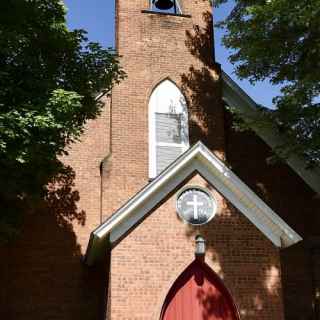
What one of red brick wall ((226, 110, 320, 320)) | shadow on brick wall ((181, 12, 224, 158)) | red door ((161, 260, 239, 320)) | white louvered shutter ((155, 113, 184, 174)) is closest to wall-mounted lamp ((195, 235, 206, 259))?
red door ((161, 260, 239, 320))

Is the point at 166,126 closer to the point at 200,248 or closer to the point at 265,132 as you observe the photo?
the point at 265,132

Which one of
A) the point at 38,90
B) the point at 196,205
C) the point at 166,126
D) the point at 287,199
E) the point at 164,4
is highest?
the point at 164,4

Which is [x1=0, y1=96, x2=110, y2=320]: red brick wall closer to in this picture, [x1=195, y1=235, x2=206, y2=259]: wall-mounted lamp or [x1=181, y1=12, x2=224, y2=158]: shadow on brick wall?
[x1=195, y1=235, x2=206, y2=259]: wall-mounted lamp

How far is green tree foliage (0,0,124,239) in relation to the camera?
1106 centimetres

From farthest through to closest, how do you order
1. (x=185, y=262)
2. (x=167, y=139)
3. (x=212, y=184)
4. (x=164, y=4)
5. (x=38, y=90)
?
(x=164, y=4) → (x=167, y=139) → (x=212, y=184) → (x=185, y=262) → (x=38, y=90)

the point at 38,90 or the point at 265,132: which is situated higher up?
the point at 265,132

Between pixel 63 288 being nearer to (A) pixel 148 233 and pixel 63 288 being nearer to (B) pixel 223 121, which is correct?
(A) pixel 148 233

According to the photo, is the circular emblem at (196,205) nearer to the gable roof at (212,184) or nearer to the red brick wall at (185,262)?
the red brick wall at (185,262)

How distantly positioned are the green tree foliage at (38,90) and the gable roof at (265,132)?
4.34m

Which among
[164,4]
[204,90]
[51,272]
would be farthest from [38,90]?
[164,4]

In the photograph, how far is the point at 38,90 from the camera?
1165 cm

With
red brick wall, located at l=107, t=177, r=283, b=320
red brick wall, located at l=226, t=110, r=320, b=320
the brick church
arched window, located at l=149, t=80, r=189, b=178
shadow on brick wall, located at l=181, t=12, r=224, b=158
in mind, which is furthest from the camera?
shadow on brick wall, located at l=181, t=12, r=224, b=158

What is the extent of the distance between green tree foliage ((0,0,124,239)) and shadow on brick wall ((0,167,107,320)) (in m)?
1.43

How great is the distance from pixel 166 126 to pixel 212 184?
11.5ft
